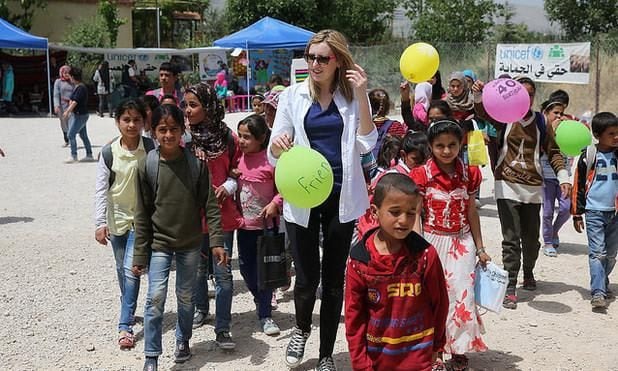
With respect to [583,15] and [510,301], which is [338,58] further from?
[583,15]

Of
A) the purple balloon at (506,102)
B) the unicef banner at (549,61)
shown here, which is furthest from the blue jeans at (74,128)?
the purple balloon at (506,102)

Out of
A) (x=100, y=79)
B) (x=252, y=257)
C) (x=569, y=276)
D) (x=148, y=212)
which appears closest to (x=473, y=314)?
(x=252, y=257)

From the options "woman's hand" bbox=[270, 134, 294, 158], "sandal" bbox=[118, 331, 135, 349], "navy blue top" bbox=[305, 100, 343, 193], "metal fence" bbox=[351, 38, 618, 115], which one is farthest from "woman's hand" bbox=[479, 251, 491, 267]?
"metal fence" bbox=[351, 38, 618, 115]

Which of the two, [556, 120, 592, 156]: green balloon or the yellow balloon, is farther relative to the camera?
the yellow balloon

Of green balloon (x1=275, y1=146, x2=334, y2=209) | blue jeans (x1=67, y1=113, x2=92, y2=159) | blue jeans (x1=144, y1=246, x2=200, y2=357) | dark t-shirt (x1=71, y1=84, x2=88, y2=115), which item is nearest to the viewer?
green balloon (x1=275, y1=146, x2=334, y2=209)

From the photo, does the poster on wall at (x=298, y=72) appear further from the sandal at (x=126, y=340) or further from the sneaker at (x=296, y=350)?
the sneaker at (x=296, y=350)

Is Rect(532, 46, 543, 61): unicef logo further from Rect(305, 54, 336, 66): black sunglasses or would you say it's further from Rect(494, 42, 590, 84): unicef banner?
Rect(305, 54, 336, 66): black sunglasses

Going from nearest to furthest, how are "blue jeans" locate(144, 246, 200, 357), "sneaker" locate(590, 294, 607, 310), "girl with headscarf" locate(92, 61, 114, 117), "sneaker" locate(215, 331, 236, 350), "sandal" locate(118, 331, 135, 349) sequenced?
"blue jeans" locate(144, 246, 200, 357) → "sneaker" locate(215, 331, 236, 350) → "sandal" locate(118, 331, 135, 349) → "sneaker" locate(590, 294, 607, 310) → "girl with headscarf" locate(92, 61, 114, 117)

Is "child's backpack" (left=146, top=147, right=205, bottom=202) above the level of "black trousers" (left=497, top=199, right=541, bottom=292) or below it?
above

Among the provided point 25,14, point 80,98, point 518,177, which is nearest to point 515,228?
point 518,177

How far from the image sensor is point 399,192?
3025 mm

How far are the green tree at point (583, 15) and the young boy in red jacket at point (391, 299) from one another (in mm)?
29393

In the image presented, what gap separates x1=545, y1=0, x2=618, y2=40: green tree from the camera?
3016 centimetres

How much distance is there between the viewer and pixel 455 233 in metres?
4.26
